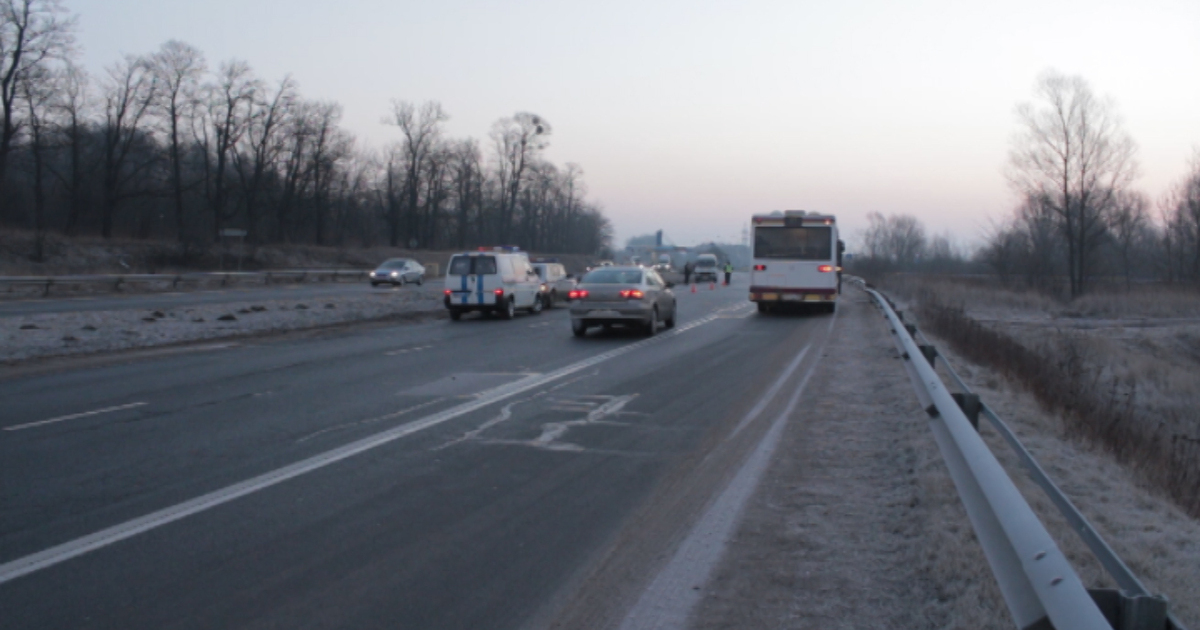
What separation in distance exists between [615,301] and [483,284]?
6.70 m

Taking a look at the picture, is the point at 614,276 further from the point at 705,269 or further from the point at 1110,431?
the point at 705,269

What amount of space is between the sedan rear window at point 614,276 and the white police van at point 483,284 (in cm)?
532

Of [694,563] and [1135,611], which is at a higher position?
[1135,611]

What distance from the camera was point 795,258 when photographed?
93.5ft

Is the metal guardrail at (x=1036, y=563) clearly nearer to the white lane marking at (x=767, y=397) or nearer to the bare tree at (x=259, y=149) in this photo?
the white lane marking at (x=767, y=397)

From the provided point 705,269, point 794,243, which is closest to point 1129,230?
point 705,269

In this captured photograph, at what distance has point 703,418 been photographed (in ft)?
34.4

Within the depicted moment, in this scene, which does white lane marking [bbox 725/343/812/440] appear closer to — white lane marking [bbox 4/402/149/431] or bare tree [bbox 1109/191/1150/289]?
white lane marking [bbox 4/402/149/431]

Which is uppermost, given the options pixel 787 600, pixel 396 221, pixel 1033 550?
pixel 396 221

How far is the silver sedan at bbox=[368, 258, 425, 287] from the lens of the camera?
155ft

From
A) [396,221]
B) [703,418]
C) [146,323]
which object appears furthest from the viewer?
[396,221]

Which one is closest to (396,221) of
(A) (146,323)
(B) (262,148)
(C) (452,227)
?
(C) (452,227)

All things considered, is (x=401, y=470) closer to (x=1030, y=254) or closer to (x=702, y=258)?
(x=1030, y=254)

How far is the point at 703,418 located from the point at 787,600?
5.67 m
